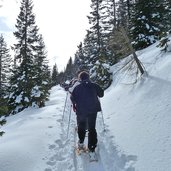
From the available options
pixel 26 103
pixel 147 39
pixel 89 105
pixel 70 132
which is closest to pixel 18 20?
pixel 26 103

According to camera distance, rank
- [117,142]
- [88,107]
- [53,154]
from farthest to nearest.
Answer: [117,142] → [53,154] → [88,107]

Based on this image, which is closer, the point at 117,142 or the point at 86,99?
the point at 86,99

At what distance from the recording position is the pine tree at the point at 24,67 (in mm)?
24453

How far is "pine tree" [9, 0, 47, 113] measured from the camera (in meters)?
24.5

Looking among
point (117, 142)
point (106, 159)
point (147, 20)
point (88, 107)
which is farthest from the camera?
point (147, 20)

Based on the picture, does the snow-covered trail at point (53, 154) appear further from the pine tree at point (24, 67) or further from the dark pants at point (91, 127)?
the pine tree at point (24, 67)

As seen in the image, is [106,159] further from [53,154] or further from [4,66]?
[4,66]

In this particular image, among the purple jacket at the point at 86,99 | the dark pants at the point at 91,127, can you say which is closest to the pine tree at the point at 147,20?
the purple jacket at the point at 86,99

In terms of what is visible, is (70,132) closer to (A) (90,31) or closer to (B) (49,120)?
(B) (49,120)

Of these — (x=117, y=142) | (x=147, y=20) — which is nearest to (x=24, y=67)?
(x=147, y=20)

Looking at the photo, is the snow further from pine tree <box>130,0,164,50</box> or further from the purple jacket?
pine tree <box>130,0,164,50</box>

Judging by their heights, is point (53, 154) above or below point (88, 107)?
below

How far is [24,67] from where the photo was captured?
2716 cm

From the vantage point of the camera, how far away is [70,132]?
11.3 meters
